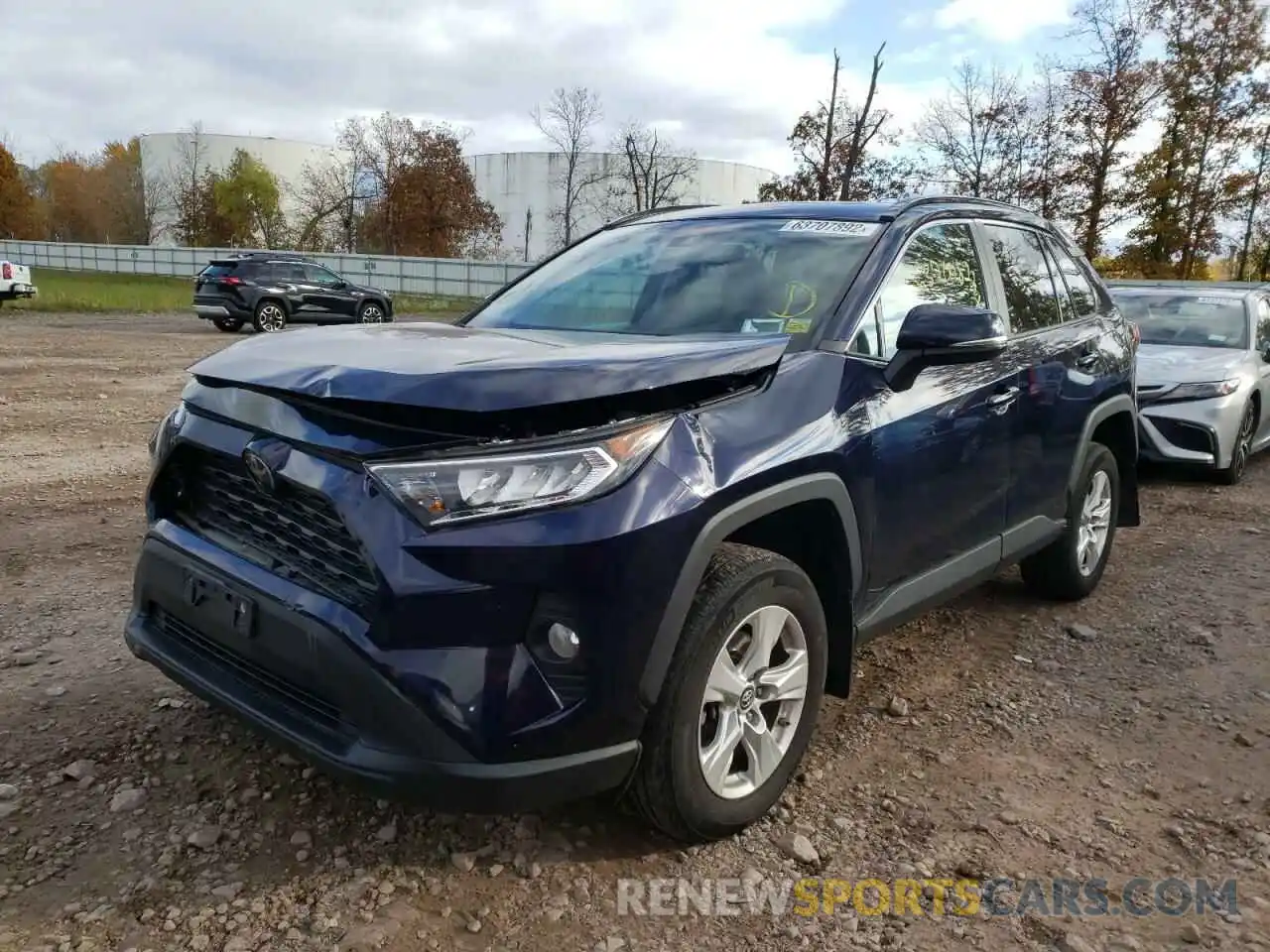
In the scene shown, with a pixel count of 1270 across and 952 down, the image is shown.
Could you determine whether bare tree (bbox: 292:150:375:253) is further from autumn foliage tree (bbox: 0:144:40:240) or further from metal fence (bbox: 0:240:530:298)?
autumn foliage tree (bbox: 0:144:40:240)

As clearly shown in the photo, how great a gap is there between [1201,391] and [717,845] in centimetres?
607

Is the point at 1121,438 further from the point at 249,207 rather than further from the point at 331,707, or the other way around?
the point at 249,207

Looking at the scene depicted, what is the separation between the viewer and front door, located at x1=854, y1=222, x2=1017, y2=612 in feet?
9.50

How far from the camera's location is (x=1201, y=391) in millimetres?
6934

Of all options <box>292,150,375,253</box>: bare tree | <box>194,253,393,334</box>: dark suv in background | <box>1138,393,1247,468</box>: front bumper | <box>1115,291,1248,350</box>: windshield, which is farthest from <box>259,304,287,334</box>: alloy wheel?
<box>292,150,375,253</box>: bare tree

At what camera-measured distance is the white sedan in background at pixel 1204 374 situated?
6.95 metres

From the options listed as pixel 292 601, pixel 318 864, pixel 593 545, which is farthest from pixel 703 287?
pixel 318 864

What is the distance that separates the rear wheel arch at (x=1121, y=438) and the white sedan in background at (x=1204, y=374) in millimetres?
2532

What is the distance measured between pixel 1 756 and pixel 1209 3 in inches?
1315

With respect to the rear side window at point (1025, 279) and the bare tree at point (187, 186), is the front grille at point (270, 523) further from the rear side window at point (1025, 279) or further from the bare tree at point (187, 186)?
the bare tree at point (187, 186)

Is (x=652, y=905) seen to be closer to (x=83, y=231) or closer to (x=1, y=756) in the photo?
(x=1, y=756)
